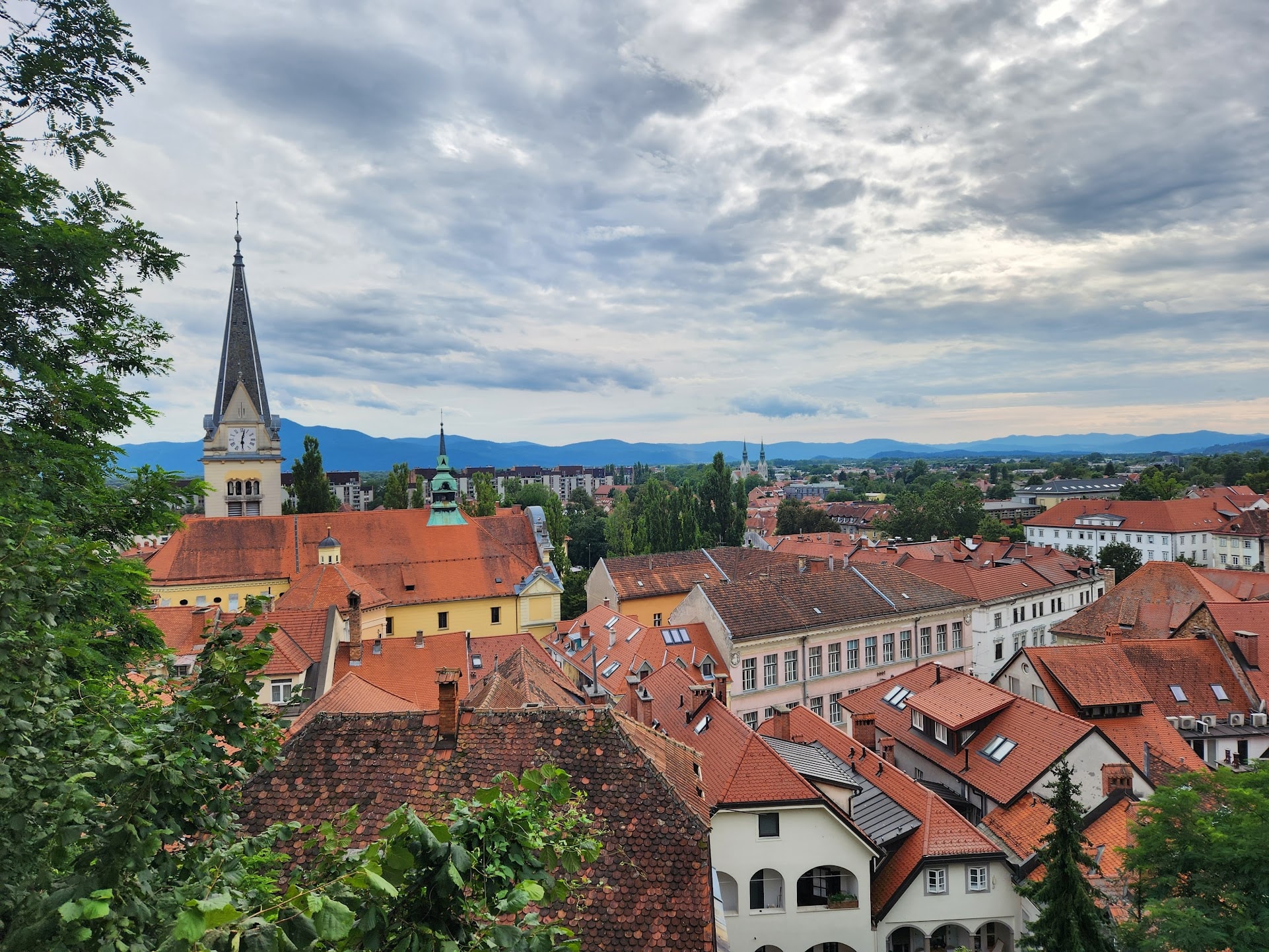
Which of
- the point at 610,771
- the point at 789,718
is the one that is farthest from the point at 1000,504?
the point at 610,771

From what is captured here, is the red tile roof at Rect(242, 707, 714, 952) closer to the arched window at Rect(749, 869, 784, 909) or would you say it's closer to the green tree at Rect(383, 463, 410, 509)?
the arched window at Rect(749, 869, 784, 909)

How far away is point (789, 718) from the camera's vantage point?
29125 mm

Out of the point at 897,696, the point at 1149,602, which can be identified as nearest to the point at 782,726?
the point at 897,696

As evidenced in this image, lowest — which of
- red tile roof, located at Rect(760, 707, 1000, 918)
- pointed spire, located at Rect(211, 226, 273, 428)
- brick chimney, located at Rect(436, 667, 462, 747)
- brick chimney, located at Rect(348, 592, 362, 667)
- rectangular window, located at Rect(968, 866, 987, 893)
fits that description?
rectangular window, located at Rect(968, 866, 987, 893)

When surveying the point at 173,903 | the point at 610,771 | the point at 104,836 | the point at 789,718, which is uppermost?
the point at 104,836

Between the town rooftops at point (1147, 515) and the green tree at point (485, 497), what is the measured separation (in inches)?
3564

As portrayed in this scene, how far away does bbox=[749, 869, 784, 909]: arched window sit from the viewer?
21172 mm

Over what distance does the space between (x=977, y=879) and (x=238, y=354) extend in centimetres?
5660

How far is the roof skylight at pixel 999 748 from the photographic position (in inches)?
1041

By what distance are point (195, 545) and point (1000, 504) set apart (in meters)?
164

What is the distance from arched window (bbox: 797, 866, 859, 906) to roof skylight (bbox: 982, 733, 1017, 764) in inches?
338

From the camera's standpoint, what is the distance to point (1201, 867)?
54.5 ft

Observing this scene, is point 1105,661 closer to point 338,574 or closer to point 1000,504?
point 338,574

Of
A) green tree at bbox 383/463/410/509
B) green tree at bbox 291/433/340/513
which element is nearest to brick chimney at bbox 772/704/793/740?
green tree at bbox 291/433/340/513
